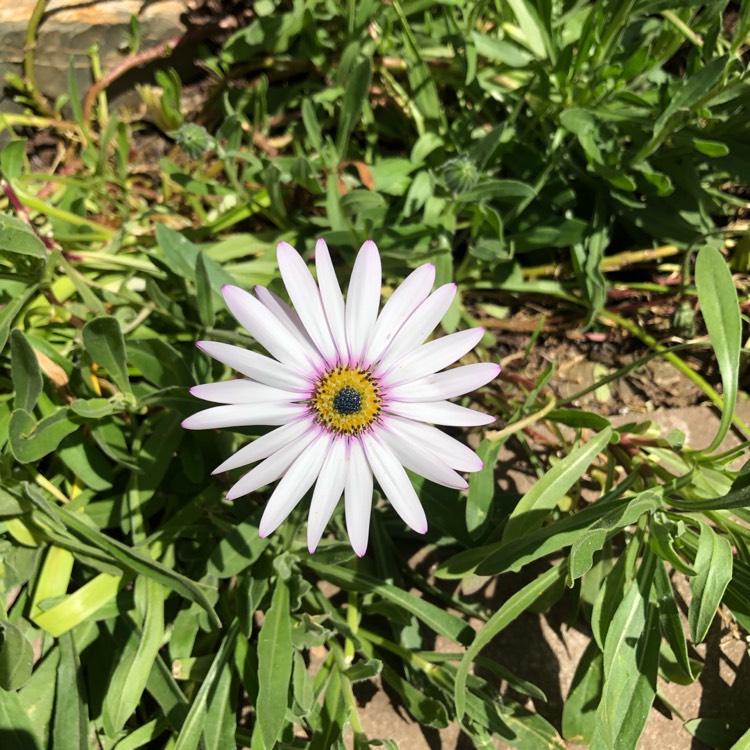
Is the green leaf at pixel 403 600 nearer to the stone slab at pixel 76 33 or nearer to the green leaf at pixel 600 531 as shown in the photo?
the green leaf at pixel 600 531

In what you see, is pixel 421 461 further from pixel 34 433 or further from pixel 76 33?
pixel 76 33

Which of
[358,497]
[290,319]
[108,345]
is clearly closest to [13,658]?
[108,345]

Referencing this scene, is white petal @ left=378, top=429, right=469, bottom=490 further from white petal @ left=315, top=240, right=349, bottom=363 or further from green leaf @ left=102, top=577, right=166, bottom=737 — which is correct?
green leaf @ left=102, top=577, right=166, bottom=737

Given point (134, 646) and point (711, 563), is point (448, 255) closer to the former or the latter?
point (711, 563)

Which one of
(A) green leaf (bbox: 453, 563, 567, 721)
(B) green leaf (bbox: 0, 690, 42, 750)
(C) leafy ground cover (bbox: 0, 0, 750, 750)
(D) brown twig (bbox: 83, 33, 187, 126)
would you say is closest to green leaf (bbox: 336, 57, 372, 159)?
(C) leafy ground cover (bbox: 0, 0, 750, 750)

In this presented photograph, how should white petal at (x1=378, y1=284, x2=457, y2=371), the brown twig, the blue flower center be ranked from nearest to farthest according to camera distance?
white petal at (x1=378, y1=284, x2=457, y2=371) → the blue flower center → the brown twig
